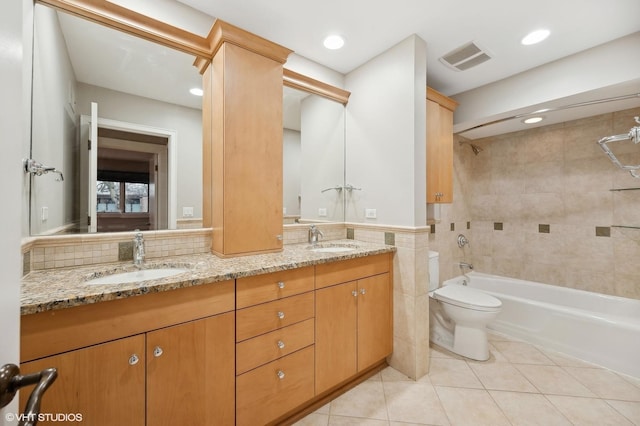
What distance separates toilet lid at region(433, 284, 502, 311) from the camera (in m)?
2.09

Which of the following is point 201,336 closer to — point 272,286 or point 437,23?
point 272,286

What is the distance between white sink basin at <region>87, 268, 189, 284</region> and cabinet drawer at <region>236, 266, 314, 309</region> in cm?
35

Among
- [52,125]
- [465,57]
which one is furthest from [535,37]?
[52,125]

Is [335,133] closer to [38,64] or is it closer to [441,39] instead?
[441,39]

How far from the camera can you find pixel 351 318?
5.76 feet

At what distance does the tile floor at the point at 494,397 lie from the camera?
154 centimetres

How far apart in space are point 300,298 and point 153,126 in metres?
1.40

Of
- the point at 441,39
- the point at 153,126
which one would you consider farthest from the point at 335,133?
the point at 153,126

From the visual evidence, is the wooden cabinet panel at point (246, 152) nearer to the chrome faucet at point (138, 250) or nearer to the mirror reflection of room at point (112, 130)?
the mirror reflection of room at point (112, 130)

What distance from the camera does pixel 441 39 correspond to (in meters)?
1.96

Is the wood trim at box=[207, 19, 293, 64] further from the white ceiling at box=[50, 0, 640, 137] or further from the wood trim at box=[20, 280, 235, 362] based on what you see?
the wood trim at box=[20, 280, 235, 362]

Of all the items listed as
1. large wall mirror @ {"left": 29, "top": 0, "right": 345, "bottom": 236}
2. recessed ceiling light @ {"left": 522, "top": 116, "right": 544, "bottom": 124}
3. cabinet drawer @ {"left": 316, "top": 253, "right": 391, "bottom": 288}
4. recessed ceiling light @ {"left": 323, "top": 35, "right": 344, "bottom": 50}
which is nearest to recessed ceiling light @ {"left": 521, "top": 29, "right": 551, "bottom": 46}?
recessed ceiling light @ {"left": 522, "top": 116, "right": 544, "bottom": 124}

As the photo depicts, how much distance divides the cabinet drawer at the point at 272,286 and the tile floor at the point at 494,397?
31.5 inches

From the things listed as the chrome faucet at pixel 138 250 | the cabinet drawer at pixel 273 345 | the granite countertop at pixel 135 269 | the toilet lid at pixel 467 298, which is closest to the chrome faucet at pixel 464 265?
the toilet lid at pixel 467 298
